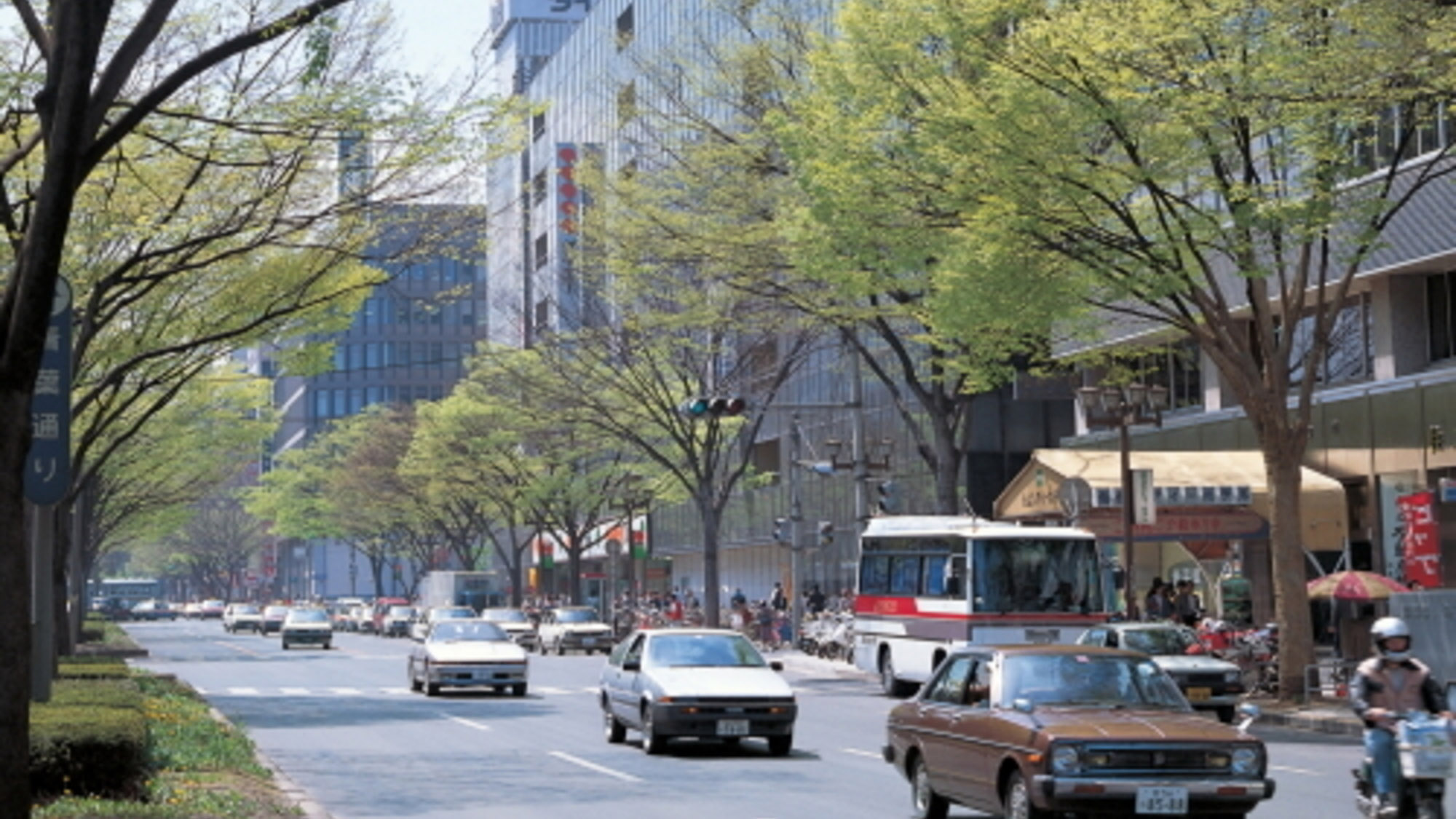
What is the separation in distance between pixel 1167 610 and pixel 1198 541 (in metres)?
3.07

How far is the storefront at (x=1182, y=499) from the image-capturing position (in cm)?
3456

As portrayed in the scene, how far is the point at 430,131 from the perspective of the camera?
2017 cm

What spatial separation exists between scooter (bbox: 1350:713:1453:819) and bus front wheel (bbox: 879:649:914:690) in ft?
69.1

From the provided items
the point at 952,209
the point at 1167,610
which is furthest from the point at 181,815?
the point at 1167,610

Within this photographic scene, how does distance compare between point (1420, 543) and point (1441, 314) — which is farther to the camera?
point (1441, 314)

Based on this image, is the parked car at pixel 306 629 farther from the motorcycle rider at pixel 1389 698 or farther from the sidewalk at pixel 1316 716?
the motorcycle rider at pixel 1389 698

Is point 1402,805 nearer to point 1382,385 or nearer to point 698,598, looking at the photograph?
point 1382,385

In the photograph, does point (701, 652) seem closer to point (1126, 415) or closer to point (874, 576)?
point (1126, 415)

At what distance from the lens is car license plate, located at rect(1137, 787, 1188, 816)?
12602 mm

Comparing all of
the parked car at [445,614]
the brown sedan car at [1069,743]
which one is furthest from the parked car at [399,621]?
the brown sedan car at [1069,743]

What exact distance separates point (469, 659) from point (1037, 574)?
10.4 metres

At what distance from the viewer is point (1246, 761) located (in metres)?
12.9

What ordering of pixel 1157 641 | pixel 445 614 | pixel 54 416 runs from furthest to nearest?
pixel 445 614 < pixel 1157 641 < pixel 54 416

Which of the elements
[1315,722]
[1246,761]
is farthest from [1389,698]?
[1315,722]
